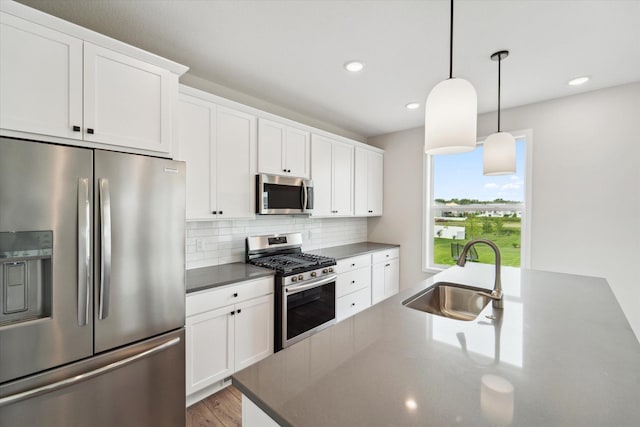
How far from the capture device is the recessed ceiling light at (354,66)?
222 cm

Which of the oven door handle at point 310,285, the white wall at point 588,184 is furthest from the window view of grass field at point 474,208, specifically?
the oven door handle at point 310,285

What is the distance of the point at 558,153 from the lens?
289 cm

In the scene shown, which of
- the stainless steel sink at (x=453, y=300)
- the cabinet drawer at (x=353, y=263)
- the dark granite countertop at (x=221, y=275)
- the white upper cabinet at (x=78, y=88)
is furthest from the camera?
the cabinet drawer at (x=353, y=263)

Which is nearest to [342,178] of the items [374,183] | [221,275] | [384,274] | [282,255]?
[374,183]

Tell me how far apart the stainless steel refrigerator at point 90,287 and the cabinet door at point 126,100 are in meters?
0.16

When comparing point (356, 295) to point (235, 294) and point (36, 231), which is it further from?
point (36, 231)

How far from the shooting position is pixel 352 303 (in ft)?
10.8

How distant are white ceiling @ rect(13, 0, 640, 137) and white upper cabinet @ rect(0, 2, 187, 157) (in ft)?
1.18

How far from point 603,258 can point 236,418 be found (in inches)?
139

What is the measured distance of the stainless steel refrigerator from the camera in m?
1.20

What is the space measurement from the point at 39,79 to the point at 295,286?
80.2 inches

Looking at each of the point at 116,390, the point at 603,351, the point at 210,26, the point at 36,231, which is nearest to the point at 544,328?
the point at 603,351

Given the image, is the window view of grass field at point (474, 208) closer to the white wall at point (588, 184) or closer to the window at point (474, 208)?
the window at point (474, 208)

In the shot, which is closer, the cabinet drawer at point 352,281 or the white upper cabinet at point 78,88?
the white upper cabinet at point 78,88
